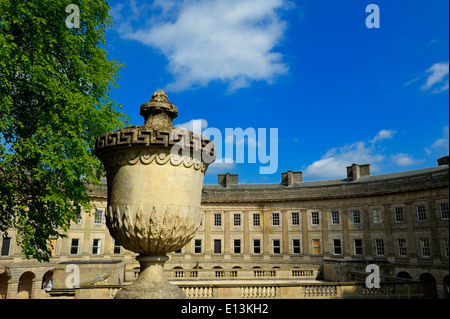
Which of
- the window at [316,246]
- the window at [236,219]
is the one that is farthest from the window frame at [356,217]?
the window at [236,219]

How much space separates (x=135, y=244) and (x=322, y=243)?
34.3 m

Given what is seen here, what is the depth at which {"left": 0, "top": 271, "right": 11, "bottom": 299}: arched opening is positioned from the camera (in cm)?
2839

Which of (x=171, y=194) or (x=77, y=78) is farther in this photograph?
(x=77, y=78)

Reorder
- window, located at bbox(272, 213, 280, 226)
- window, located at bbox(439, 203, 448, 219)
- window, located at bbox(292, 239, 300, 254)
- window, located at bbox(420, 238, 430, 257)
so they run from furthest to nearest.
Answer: window, located at bbox(272, 213, 280, 226) < window, located at bbox(292, 239, 300, 254) < window, located at bbox(420, 238, 430, 257) < window, located at bbox(439, 203, 448, 219)

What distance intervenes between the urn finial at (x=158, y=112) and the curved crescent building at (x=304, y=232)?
75.5 ft

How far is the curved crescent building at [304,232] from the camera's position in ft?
94.0

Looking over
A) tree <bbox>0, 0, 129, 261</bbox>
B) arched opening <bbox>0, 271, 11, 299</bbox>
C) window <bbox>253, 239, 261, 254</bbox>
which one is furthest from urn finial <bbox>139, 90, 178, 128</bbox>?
window <bbox>253, 239, 261, 254</bbox>

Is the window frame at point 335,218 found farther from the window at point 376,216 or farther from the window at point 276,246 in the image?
the window at point 276,246

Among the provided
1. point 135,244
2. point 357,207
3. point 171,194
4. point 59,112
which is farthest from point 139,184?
point 357,207

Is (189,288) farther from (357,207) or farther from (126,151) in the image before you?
(357,207)

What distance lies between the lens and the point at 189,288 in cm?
1177

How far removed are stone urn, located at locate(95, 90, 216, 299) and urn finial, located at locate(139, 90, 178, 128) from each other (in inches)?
9.2

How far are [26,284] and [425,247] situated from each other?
128 feet

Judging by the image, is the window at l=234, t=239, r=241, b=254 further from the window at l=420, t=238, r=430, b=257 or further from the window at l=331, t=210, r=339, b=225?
the window at l=420, t=238, r=430, b=257
